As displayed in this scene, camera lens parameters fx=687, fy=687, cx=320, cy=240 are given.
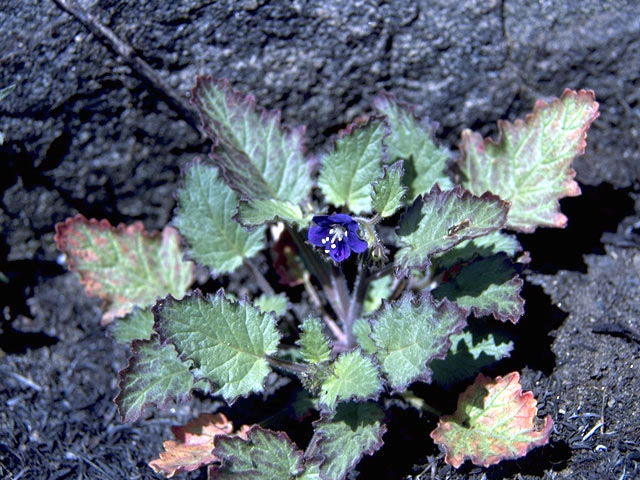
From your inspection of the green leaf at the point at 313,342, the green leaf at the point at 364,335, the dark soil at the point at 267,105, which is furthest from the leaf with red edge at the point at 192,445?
the green leaf at the point at 364,335

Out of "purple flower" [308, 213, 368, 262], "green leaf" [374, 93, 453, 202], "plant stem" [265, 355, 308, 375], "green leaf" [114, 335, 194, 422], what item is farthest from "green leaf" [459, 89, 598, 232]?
"green leaf" [114, 335, 194, 422]

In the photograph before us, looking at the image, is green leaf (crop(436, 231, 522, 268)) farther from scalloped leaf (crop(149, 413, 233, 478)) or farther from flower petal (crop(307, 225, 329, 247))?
scalloped leaf (crop(149, 413, 233, 478))

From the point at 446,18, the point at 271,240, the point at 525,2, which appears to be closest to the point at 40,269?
the point at 271,240

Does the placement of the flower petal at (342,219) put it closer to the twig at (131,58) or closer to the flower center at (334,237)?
the flower center at (334,237)

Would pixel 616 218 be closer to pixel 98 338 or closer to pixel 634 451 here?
pixel 634 451

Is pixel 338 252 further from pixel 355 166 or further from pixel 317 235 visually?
pixel 355 166

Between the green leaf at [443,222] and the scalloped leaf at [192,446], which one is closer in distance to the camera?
the green leaf at [443,222]

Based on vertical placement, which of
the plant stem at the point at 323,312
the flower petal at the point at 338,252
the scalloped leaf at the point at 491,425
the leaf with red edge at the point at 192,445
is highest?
the flower petal at the point at 338,252
